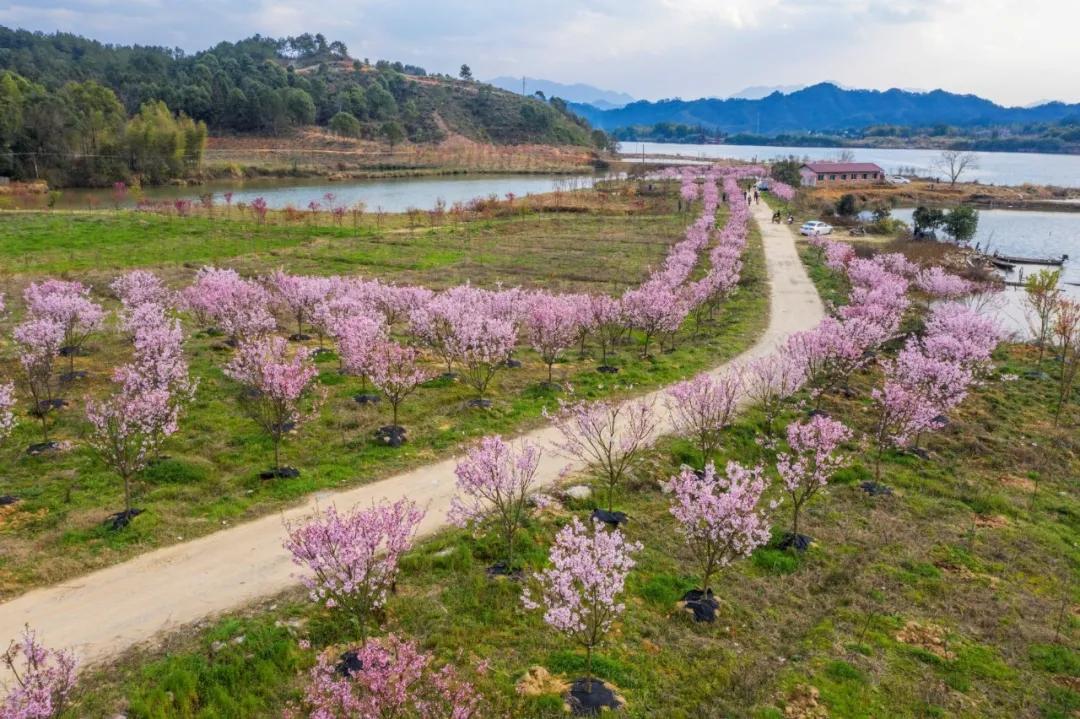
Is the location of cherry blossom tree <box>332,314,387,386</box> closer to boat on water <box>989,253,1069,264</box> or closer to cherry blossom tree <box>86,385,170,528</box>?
cherry blossom tree <box>86,385,170,528</box>

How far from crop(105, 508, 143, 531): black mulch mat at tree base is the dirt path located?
4.27 ft

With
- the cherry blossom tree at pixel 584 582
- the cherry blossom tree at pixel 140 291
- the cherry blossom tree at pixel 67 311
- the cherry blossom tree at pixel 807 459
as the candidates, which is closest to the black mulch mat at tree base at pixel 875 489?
the cherry blossom tree at pixel 807 459

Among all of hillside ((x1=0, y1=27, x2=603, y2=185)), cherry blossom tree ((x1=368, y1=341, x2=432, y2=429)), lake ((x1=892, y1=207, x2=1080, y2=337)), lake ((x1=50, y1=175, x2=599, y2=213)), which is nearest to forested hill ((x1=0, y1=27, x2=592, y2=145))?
hillside ((x1=0, y1=27, x2=603, y2=185))

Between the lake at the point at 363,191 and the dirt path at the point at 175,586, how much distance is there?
7102 cm

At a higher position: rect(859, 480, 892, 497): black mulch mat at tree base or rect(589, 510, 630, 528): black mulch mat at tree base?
rect(589, 510, 630, 528): black mulch mat at tree base

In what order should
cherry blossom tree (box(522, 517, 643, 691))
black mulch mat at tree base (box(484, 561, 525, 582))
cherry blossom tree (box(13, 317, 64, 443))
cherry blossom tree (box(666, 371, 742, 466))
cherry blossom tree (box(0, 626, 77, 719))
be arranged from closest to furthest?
cherry blossom tree (box(0, 626, 77, 719))
cherry blossom tree (box(522, 517, 643, 691))
black mulch mat at tree base (box(484, 561, 525, 582))
cherry blossom tree (box(666, 371, 742, 466))
cherry blossom tree (box(13, 317, 64, 443))

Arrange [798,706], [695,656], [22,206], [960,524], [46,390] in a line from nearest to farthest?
[798,706] < [695,656] < [960,524] < [46,390] < [22,206]

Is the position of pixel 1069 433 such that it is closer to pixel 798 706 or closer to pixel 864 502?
pixel 864 502

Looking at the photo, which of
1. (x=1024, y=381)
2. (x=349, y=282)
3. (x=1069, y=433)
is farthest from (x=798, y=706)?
(x=1024, y=381)

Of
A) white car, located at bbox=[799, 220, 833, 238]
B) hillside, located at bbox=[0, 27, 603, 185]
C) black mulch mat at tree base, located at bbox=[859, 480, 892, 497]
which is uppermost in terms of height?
hillside, located at bbox=[0, 27, 603, 185]

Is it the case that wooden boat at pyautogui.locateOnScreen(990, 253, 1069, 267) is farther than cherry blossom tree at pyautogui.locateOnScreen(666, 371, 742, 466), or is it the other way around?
wooden boat at pyautogui.locateOnScreen(990, 253, 1069, 267)

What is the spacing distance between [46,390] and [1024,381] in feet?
129

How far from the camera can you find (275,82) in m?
179

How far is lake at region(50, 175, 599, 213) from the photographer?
3398 inches
